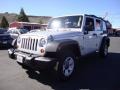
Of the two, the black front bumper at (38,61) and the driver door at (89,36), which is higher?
the driver door at (89,36)

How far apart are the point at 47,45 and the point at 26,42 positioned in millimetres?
927

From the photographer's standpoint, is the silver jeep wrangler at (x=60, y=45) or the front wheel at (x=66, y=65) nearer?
the silver jeep wrangler at (x=60, y=45)

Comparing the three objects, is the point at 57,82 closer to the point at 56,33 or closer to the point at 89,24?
the point at 56,33

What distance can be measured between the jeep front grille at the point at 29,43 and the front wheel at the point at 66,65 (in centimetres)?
83

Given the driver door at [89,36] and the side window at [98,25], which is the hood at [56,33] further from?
the side window at [98,25]

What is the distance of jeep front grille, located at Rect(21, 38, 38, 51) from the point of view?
5634 mm

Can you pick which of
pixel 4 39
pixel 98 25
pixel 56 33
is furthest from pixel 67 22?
pixel 4 39

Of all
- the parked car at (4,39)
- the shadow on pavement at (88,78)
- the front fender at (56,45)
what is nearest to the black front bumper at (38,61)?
the front fender at (56,45)

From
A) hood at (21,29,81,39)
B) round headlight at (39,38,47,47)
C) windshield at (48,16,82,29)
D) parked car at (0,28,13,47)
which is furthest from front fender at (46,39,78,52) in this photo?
parked car at (0,28,13,47)

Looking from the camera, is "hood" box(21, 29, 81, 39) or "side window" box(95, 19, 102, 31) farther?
"side window" box(95, 19, 102, 31)

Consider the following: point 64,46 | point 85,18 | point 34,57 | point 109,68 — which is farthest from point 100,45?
point 34,57

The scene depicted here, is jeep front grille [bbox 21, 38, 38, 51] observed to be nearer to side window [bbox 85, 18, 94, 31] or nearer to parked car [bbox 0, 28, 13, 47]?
side window [bbox 85, 18, 94, 31]

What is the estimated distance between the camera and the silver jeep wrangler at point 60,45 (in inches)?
207

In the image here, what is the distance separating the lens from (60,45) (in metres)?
5.33
